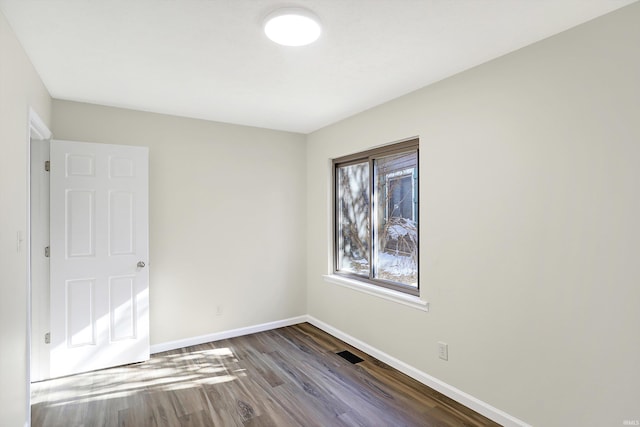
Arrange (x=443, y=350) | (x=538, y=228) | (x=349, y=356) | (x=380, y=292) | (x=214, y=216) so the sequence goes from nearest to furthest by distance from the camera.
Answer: (x=538, y=228)
(x=443, y=350)
(x=380, y=292)
(x=349, y=356)
(x=214, y=216)

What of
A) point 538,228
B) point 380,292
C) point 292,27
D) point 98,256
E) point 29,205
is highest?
point 292,27

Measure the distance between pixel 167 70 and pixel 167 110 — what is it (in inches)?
41.3

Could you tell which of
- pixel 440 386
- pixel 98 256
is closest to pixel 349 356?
pixel 440 386

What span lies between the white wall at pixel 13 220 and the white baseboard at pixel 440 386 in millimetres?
2680

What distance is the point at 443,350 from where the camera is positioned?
266cm

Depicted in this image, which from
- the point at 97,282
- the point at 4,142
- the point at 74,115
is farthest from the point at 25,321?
the point at 74,115

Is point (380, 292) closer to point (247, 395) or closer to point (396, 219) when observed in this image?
point (396, 219)

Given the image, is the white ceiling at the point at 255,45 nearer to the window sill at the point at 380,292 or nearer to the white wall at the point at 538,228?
the white wall at the point at 538,228

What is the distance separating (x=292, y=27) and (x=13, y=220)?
1915 mm

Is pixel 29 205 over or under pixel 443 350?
over

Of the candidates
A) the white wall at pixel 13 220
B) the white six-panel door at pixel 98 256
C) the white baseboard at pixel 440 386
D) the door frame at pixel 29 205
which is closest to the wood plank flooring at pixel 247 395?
the white baseboard at pixel 440 386

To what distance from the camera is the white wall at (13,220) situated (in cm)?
175

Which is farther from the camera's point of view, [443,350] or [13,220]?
[443,350]

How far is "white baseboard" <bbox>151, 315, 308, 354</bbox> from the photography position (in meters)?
3.54
